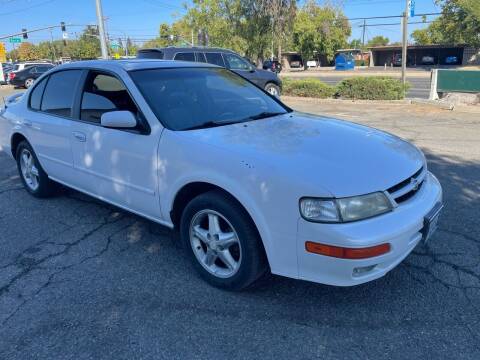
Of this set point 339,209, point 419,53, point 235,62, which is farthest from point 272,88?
point 419,53

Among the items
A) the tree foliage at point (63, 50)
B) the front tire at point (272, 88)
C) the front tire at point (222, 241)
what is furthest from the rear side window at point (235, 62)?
the tree foliage at point (63, 50)

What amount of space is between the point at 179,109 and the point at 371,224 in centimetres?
184

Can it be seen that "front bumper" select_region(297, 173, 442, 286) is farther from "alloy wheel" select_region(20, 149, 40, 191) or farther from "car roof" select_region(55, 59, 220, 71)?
"alloy wheel" select_region(20, 149, 40, 191)

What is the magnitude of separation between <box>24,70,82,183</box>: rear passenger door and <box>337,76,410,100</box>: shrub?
11698 millimetres

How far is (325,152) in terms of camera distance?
2.91 m

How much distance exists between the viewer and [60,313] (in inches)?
116

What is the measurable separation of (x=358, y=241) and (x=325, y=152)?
726mm

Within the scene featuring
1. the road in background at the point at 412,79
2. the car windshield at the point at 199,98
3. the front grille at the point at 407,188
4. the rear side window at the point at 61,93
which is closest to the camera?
the front grille at the point at 407,188

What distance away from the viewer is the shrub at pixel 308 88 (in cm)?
1573

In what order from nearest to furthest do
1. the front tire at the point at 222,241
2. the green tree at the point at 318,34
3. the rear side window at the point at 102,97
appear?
the front tire at the point at 222,241
the rear side window at the point at 102,97
the green tree at the point at 318,34

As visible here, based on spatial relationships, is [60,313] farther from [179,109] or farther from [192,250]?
[179,109]

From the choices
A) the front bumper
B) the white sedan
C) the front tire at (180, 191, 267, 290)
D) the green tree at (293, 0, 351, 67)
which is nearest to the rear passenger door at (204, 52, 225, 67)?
the white sedan

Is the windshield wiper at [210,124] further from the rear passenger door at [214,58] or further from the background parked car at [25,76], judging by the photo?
the background parked car at [25,76]

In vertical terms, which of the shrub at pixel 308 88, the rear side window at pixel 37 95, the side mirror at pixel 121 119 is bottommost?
the shrub at pixel 308 88
